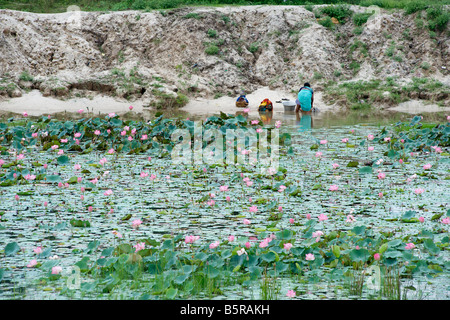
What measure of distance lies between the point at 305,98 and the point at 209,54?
26.1ft

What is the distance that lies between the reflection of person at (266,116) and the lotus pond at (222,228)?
684 centimetres

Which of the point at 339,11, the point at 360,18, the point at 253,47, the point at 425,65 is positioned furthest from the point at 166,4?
the point at 425,65

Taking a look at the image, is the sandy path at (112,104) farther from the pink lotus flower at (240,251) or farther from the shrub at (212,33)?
the pink lotus flower at (240,251)

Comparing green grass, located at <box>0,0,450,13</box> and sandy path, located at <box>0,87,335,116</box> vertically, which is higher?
green grass, located at <box>0,0,450,13</box>

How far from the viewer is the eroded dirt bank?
22938mm

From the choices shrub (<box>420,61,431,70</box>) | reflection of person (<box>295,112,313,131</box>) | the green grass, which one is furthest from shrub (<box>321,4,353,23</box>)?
reflection of person (<box>295,112,313,131</box>)

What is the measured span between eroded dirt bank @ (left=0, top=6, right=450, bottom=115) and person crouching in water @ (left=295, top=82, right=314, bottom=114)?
3.14 meters

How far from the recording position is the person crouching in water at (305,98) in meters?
19.3

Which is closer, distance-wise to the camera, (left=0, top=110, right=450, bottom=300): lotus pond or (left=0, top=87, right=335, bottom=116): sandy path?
(left=0, top=110, right=450, bottom=300): lotus pond

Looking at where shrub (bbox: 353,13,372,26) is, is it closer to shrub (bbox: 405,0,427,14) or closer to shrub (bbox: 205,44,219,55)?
shrub (bbox: 405,0,427,14)

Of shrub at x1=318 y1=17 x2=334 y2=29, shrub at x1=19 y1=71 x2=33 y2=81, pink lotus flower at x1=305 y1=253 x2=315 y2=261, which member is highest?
shrub at x1=318 y1=17 x2=334 y2=29

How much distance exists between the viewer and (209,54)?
26.1 metres

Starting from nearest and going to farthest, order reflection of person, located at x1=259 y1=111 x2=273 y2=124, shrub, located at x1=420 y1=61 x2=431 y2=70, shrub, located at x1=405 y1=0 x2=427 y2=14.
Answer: reflection of person, located at x1=259 y1=111 x2=273 y2=124, shrub, located at x1=420 y1=61 x2=431 y2=70, shrub, located at x1=405 y1=0 x2=427 y2=14

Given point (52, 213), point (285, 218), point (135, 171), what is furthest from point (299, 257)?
point (135, 171)
